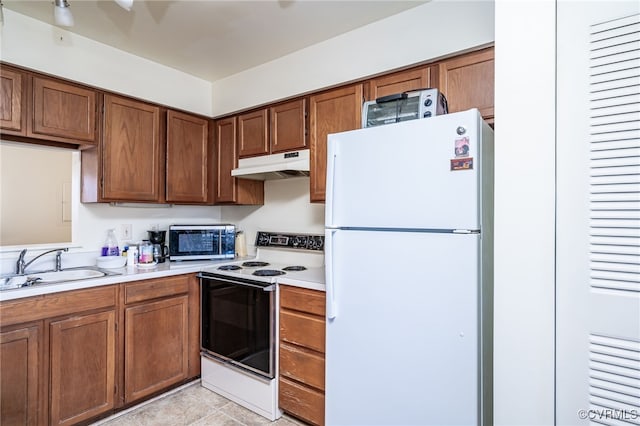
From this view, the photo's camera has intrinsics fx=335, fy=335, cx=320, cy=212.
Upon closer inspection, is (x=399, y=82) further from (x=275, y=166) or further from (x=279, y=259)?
(x=279, y=259)

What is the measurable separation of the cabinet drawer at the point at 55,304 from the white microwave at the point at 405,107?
184 cm

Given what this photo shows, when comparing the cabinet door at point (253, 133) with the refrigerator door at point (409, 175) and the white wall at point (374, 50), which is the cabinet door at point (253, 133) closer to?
the white wall at point (374, 50)

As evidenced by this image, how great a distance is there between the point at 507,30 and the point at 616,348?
112 centimetres

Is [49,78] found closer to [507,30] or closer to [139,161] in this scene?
[139,161]

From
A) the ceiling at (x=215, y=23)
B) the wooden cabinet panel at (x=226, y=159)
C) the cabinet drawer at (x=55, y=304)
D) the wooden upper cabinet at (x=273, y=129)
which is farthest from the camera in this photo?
the wooden cabinet panel at (x=226, y=159)

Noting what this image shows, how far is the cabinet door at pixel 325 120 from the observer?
85.5 inches

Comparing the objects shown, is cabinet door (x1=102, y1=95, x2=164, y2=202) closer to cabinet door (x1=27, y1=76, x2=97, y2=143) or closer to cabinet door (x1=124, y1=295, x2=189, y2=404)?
cabinet door (x1=27, y1=76, x2=97, y2=143)

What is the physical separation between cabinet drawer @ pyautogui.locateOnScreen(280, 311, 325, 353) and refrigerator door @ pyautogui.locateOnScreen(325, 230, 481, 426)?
168 millimetres

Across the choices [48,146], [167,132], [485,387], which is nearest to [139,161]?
[167,132]

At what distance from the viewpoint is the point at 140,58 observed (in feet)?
8.45

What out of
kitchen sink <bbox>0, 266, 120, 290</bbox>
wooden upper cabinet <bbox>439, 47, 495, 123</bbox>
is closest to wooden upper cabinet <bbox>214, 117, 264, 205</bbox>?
kitchen sink <bbox>0, 266, 120, 290</bbox>

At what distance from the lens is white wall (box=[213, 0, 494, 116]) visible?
176 cm

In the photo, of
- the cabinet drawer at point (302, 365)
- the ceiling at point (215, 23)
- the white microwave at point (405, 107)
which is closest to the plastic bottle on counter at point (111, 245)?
the ceiling at point (215, 23)

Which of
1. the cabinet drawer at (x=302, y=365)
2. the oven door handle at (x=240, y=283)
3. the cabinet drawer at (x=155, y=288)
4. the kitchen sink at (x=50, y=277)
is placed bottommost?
the cabinet drawer at (x=302, y=365)
